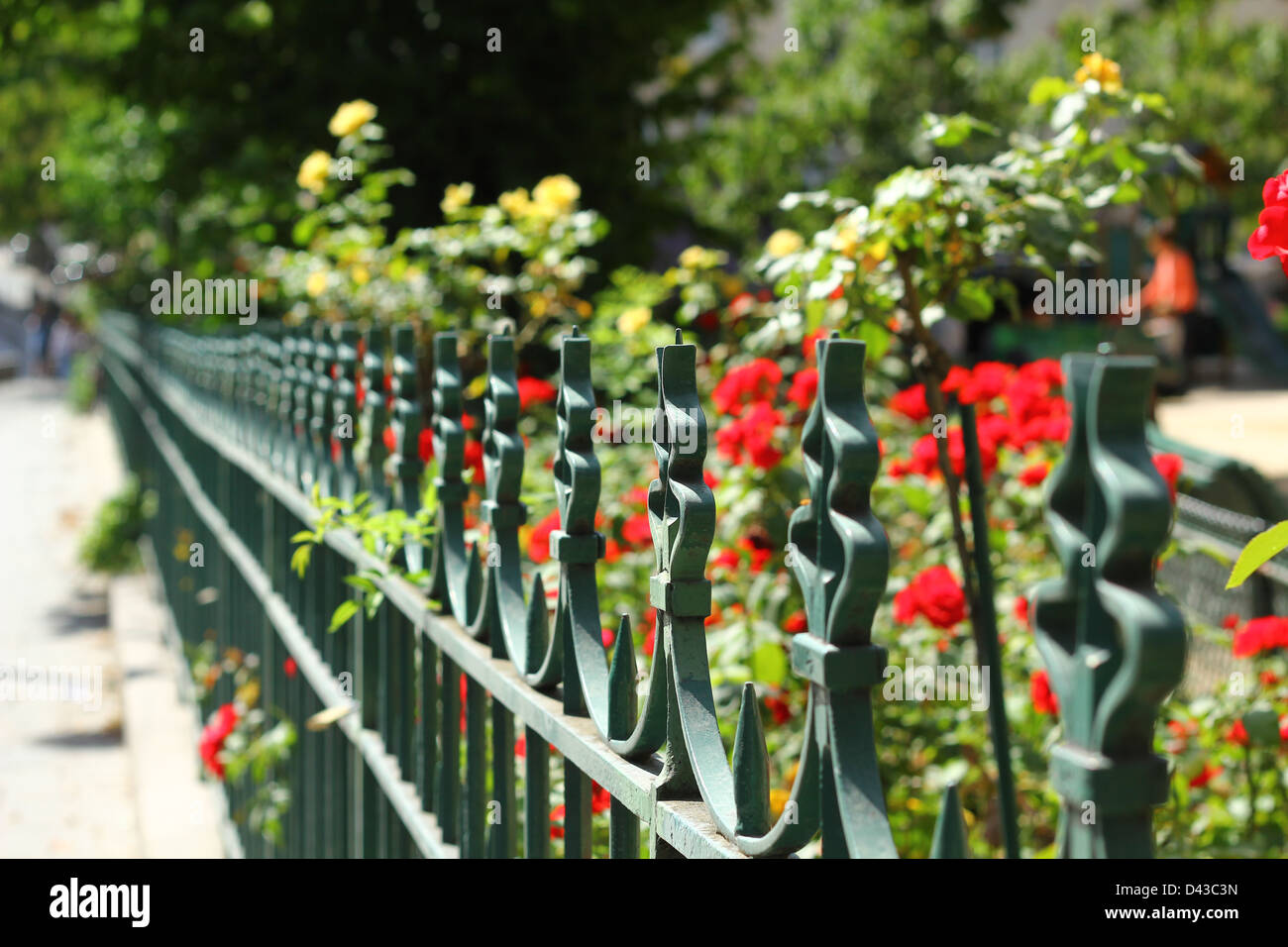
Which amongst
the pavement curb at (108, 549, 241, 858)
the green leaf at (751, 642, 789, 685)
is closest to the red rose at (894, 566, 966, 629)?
the green leaf at (751, 642, 789, 685)

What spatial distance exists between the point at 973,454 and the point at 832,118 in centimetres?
2394

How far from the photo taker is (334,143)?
29.8 feet

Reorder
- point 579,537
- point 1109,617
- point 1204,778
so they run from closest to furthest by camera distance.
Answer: point 1109,617 → point 579,537 → point 1204,778

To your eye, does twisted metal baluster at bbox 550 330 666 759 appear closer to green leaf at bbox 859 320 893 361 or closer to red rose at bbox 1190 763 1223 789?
green leaf at bbox 859 320 893 361

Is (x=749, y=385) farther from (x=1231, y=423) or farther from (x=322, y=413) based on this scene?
(x=1231, y=423)

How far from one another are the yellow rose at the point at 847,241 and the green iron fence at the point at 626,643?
0.73 meters

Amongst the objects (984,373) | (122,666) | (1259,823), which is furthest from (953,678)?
(122,666)

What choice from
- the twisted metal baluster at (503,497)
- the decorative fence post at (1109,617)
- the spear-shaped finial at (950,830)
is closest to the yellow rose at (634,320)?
the twisted metal baluster at (503,497)

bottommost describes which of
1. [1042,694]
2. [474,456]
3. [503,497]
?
[1042,694]

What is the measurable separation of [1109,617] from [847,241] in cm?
174

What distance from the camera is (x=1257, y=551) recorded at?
1.19 metres

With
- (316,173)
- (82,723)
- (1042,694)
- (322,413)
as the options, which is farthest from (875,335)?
(82,723)
